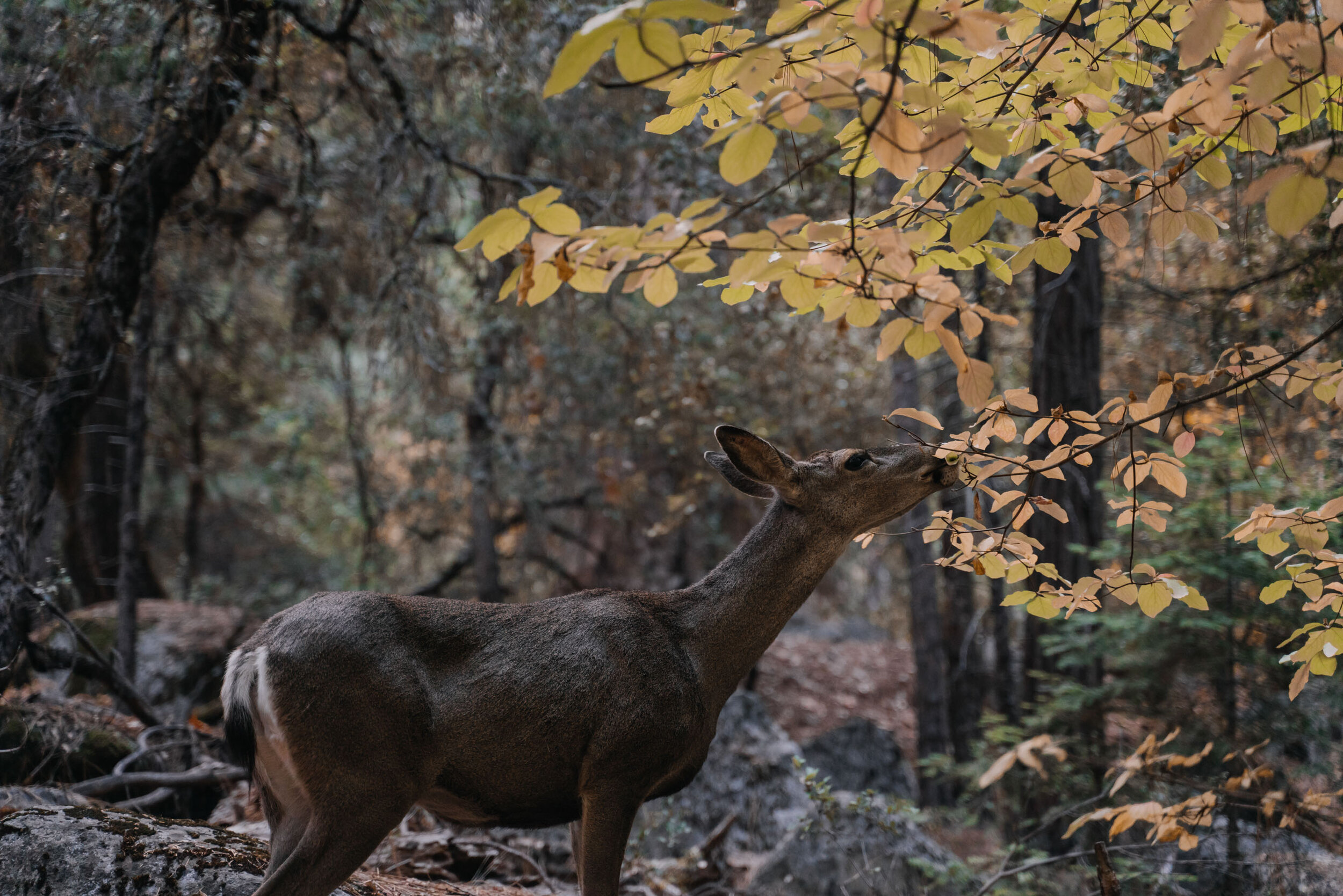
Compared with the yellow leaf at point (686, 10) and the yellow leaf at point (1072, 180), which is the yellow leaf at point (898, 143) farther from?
the yellow leaf at point (1072, 180)

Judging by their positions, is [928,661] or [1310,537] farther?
[928,661]

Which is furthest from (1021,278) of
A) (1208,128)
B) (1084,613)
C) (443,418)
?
(1208,128)

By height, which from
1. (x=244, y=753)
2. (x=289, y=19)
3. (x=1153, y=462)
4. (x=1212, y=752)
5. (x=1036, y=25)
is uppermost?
(x=289, y=19)

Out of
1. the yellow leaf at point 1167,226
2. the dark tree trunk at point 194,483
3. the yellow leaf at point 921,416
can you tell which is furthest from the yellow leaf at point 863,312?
the dark tree trunk at point 194,483

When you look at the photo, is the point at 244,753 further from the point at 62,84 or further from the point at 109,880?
the point at 62,84

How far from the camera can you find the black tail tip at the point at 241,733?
2955 mm

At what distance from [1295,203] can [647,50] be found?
150 cm

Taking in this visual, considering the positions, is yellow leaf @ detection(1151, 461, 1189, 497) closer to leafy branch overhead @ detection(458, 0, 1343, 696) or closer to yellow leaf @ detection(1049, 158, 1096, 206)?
leafy branch overhead @ detection(458, 0, 1343, 696)

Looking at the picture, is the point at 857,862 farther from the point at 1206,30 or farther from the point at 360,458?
the point at 360,458

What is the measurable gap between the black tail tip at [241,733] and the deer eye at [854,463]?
2.37 metres

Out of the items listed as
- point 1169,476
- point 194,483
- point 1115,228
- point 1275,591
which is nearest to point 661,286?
point 1115,228

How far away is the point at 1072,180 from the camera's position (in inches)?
98.2

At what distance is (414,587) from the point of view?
39.2 ft

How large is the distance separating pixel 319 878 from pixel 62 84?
541 centimetres
